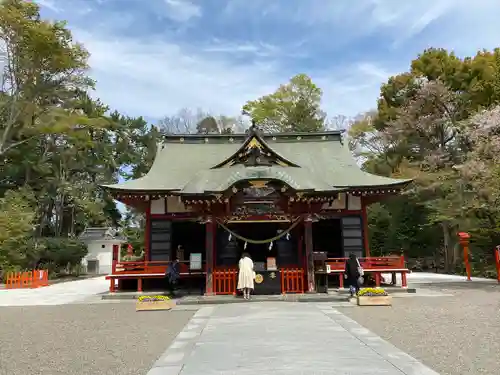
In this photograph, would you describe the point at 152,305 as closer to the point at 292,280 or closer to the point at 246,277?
the point at 246,277

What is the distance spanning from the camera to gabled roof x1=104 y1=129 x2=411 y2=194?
49.7 feet

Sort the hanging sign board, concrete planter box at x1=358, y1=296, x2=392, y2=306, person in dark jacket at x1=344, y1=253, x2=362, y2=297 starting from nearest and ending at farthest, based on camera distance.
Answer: concrete planter box at x1=358, y1=296, x2=392, y2=306 → person in dark jacket at x1=344, y1=253, x2=362, y2=297 → the hanging sign board

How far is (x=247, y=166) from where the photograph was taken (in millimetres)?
16484

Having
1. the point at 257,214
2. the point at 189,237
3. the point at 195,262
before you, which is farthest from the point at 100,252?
the point at 257,214

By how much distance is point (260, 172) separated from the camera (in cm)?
1470

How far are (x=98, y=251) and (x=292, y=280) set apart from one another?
97.4 ft

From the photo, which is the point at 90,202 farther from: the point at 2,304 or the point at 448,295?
the point at 448,295

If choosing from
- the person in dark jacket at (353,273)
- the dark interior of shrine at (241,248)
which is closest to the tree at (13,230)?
the dark interior of shrine at (241,248)

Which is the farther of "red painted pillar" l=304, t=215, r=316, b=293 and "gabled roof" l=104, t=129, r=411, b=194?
"gabled roof" l=104, t=129, r=411, b=194

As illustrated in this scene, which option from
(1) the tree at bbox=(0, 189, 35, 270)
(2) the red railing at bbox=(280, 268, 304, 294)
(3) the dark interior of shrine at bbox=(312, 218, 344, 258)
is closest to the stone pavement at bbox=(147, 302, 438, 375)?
(2) the red railing at bbox=(280, 268, 304, 294)

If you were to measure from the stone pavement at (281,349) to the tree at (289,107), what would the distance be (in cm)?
3545

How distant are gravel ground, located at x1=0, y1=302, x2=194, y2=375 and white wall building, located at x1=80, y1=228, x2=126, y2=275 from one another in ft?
88.8

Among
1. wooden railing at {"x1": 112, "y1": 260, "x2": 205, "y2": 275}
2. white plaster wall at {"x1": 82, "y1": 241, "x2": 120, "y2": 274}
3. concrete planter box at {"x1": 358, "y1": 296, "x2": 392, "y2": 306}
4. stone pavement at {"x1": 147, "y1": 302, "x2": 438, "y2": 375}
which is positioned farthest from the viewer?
white plaster wall at {"x1": 82, "y1": 241, "x2": 120, "y2": 274}

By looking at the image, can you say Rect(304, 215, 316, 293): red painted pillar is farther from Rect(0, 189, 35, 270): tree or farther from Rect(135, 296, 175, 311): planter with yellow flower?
Rect(0, 189, 35, 270): tree
